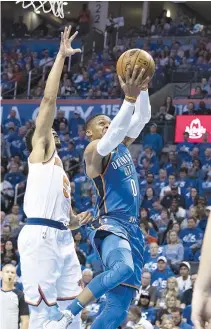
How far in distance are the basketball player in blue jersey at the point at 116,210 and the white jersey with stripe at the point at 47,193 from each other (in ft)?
0.91

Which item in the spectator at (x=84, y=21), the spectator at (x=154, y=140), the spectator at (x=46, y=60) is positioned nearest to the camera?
the spectator at (x=154, y=140)

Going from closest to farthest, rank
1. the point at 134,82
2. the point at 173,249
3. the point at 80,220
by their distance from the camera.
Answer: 1. the point at 134,82
2. the point at 80,220
3. the point at 173,249

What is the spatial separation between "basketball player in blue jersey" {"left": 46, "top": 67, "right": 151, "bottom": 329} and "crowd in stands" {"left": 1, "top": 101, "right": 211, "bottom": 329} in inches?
140

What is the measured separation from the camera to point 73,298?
6.11 meters

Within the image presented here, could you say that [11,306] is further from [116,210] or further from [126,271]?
[126,271]

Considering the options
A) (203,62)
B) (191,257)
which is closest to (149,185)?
(191,257)

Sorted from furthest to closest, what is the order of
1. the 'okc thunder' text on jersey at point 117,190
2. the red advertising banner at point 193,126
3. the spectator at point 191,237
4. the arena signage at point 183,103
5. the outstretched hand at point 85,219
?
1. the arena signage at point 183,103
2. the red advertising banner at point 193,126
3. the spectator at point 191,237
4. the outstretched hand at point 85,219
5. the 'okc thunder' text on jersey at point 117,190

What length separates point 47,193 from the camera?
607cm

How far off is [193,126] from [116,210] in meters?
10.5

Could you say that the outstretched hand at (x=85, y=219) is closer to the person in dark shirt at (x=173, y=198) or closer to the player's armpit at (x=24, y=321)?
the player's armpit at (x=24, y=321)

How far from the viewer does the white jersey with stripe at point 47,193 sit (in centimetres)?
607

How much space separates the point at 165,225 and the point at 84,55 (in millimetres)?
10335

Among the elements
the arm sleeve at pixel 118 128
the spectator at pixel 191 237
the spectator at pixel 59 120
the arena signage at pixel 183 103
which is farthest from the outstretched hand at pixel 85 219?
the spectator at pixel 59 120

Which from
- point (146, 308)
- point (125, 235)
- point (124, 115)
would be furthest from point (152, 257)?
point (124, 115)
